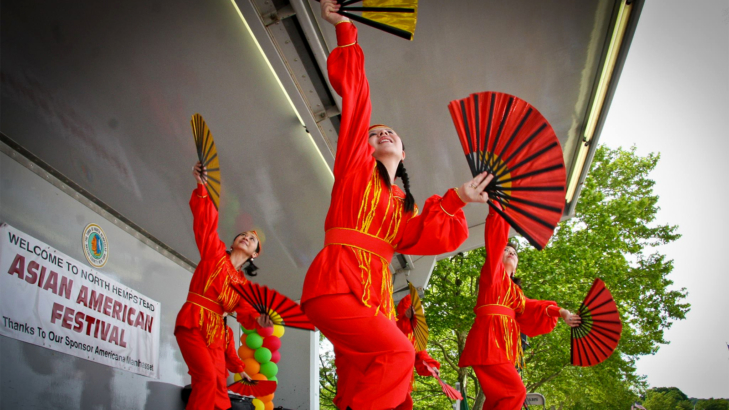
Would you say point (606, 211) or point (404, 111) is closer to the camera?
point (404, 111)

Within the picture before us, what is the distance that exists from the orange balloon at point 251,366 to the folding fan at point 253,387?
0.71 feet

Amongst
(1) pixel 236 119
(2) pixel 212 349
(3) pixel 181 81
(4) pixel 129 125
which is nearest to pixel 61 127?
(4) pixel 129 125

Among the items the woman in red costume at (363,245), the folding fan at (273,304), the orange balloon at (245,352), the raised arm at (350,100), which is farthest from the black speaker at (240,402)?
the raised arm at (350,100)

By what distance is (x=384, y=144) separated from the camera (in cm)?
290

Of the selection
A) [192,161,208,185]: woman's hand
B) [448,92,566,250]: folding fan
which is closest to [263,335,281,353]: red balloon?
[192,161,208,185]: woman's hand

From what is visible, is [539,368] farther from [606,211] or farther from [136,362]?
[136,362]

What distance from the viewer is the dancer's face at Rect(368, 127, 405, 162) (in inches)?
114

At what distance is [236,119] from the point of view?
15.0 feet

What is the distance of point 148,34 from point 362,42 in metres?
1.46

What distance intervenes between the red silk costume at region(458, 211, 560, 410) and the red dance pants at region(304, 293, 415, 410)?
187 centimetres

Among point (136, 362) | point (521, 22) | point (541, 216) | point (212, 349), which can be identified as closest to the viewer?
point (541, 216)

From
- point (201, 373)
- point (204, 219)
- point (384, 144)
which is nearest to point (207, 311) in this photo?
point (201, 373)

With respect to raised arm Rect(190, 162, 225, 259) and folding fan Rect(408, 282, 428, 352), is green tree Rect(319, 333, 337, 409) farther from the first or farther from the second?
raised arm Rect(190, 162, 225, 259)

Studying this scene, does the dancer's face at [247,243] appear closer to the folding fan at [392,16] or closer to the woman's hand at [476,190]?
the folding fan at [392,16]
